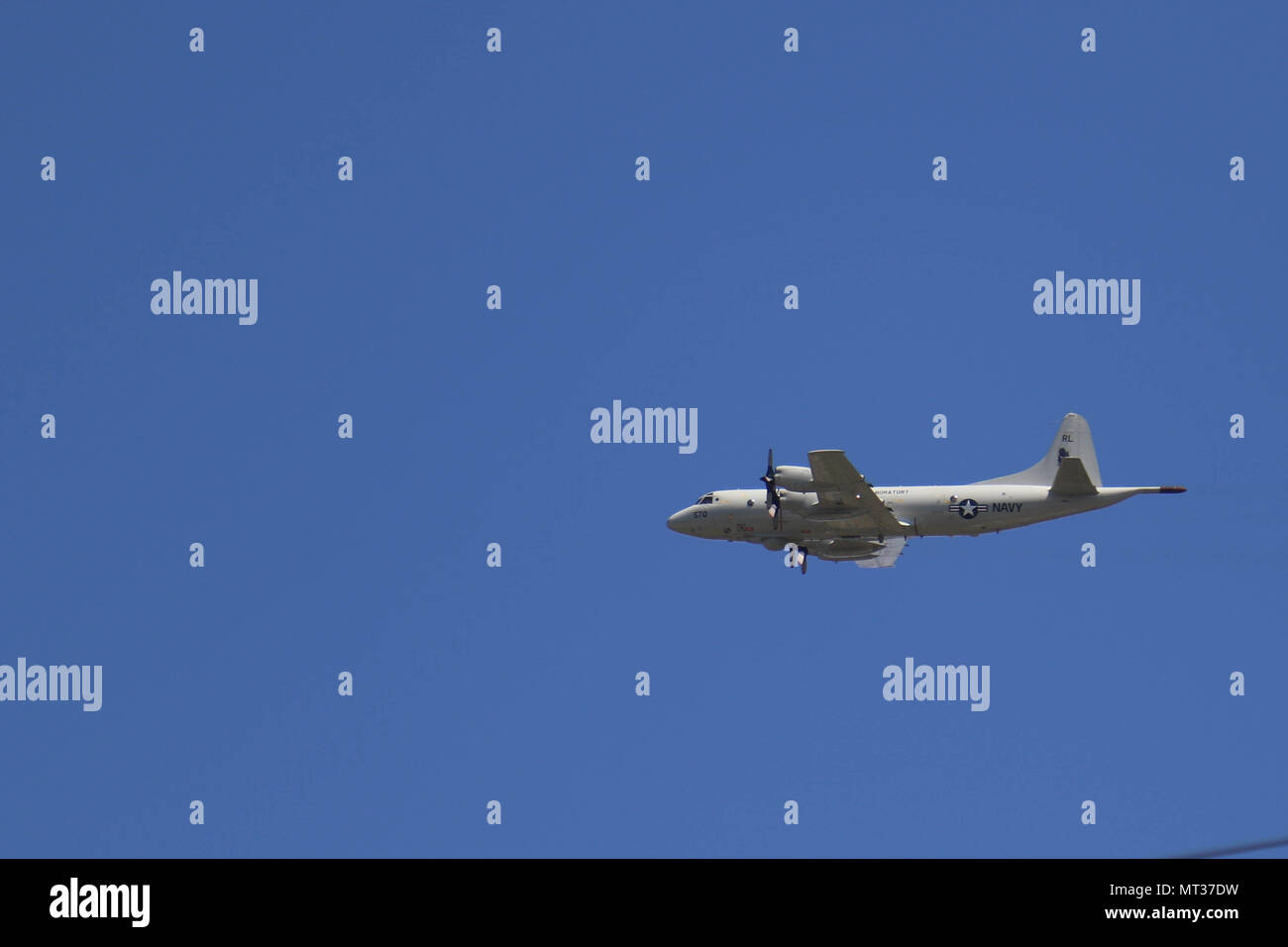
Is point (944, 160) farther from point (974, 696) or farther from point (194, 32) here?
point (194, 32)

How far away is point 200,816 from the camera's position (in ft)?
208

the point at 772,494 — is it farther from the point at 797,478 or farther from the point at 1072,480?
the point at 1072,480

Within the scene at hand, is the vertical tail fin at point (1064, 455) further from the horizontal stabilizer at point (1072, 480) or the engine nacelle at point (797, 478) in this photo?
the engine nacelle at point (797, 478)

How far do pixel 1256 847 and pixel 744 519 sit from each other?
44.4 metres

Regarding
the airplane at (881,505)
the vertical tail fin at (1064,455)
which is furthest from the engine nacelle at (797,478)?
the vertical tail fin at (1064,455)

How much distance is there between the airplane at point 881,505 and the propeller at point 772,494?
0.14 feet

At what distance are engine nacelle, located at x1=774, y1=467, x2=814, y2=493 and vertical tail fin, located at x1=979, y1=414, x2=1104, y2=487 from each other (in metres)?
8.02

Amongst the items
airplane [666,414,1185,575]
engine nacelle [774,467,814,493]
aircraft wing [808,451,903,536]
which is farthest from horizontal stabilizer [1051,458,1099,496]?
engine nacelle [774,467,814,493]

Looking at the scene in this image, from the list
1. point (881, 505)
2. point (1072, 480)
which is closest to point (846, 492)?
point (881, 505)

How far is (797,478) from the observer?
223 ft

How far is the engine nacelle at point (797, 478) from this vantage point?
6775 centimetres

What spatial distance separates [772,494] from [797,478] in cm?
234

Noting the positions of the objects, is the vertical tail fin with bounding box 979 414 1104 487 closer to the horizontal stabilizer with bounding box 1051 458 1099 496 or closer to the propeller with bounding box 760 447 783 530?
the horizontal stabilizer with bounding box 1051 458 1099 496

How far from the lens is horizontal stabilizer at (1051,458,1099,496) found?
66.7 metres
